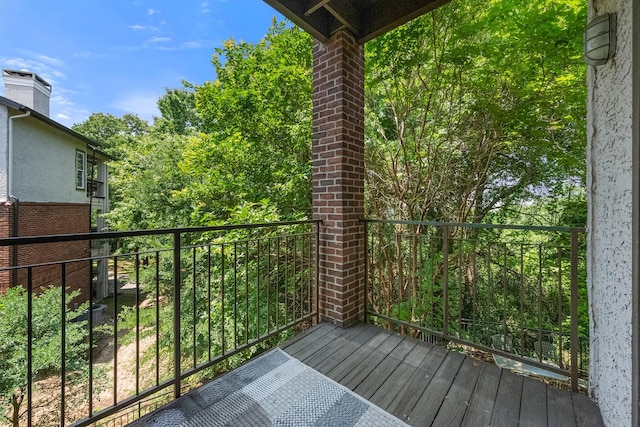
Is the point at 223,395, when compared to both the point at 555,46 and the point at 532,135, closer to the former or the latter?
the point at 555,46

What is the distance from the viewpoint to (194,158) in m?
5.69

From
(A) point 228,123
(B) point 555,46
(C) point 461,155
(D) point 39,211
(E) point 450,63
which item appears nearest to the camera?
(B) point 555,46

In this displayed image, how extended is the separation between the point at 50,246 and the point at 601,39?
39.6 ft

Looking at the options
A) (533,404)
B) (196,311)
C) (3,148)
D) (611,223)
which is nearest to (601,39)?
(611,223)

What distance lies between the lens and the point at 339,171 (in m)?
2.39

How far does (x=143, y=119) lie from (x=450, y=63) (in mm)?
27135

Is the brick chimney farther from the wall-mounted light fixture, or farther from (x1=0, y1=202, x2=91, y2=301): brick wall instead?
the wall-mounted light fixture

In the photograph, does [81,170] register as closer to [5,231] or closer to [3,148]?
[3,148]

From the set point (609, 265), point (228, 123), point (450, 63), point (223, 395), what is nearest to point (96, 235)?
point (223, 395)

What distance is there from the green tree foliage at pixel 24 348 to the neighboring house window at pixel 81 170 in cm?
647

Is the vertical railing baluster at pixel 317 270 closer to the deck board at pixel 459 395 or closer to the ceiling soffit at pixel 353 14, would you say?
the deck board at pixel 459 395

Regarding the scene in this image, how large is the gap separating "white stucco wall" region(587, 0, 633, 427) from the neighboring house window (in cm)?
1301

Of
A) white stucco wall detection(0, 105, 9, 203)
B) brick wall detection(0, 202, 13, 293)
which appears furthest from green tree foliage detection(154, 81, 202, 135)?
brick wall detection(0, 202, 13, 293)

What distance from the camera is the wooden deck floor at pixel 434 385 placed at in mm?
1436
